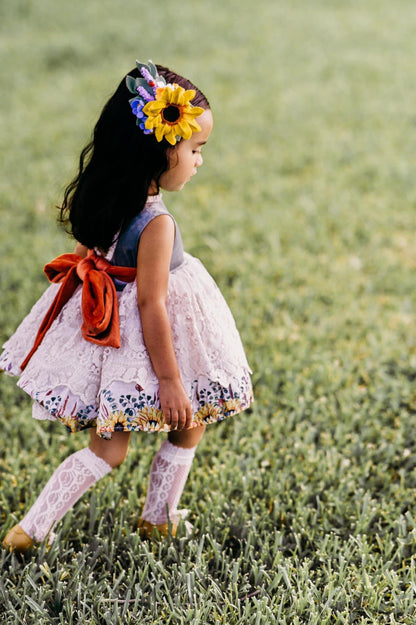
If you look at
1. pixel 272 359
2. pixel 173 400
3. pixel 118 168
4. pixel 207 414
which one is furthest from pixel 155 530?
pixel 272 359

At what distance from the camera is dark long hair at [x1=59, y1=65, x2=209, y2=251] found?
192cm

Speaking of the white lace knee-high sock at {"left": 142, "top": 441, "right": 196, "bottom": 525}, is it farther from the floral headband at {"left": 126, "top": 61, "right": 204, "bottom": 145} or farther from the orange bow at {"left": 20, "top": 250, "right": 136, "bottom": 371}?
the floral headband at {"left": 126, "top": 61, "right": 204, "bottom": 145}

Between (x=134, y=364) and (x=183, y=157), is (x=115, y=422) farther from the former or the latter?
(x=183, y=157)

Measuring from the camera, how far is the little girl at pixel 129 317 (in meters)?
1.92

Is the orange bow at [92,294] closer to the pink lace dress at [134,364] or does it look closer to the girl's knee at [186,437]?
the pink lace dress at [134,364]

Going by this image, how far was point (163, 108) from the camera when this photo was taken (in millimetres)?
1845

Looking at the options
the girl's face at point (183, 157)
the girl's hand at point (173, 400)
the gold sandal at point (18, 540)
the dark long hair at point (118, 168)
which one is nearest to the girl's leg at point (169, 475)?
the girl's hand at point (173, 400)

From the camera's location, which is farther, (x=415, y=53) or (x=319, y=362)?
(x=415, y=53)

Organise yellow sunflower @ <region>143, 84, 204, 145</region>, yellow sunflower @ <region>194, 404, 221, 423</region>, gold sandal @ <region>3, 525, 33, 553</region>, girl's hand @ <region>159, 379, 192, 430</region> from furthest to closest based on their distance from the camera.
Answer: gold sandal @ <region>3, 525, 33, 553</region>
yellow sunflower @ <region>194, 404, 221, 423</region>
girl's hand @ <region>159, 379, 192, 430</region>
yellow sunflower @ <region>143, 84, 204, 145</region>

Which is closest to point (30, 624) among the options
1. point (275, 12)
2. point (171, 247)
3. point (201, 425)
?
point (201, 425)

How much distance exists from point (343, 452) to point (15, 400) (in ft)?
4.80

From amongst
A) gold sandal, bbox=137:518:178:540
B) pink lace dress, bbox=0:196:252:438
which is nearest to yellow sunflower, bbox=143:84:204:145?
pink lace dress, bbox=0:196:252:438

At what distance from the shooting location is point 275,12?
10.9m

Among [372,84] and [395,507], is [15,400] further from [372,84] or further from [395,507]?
[372,84]
